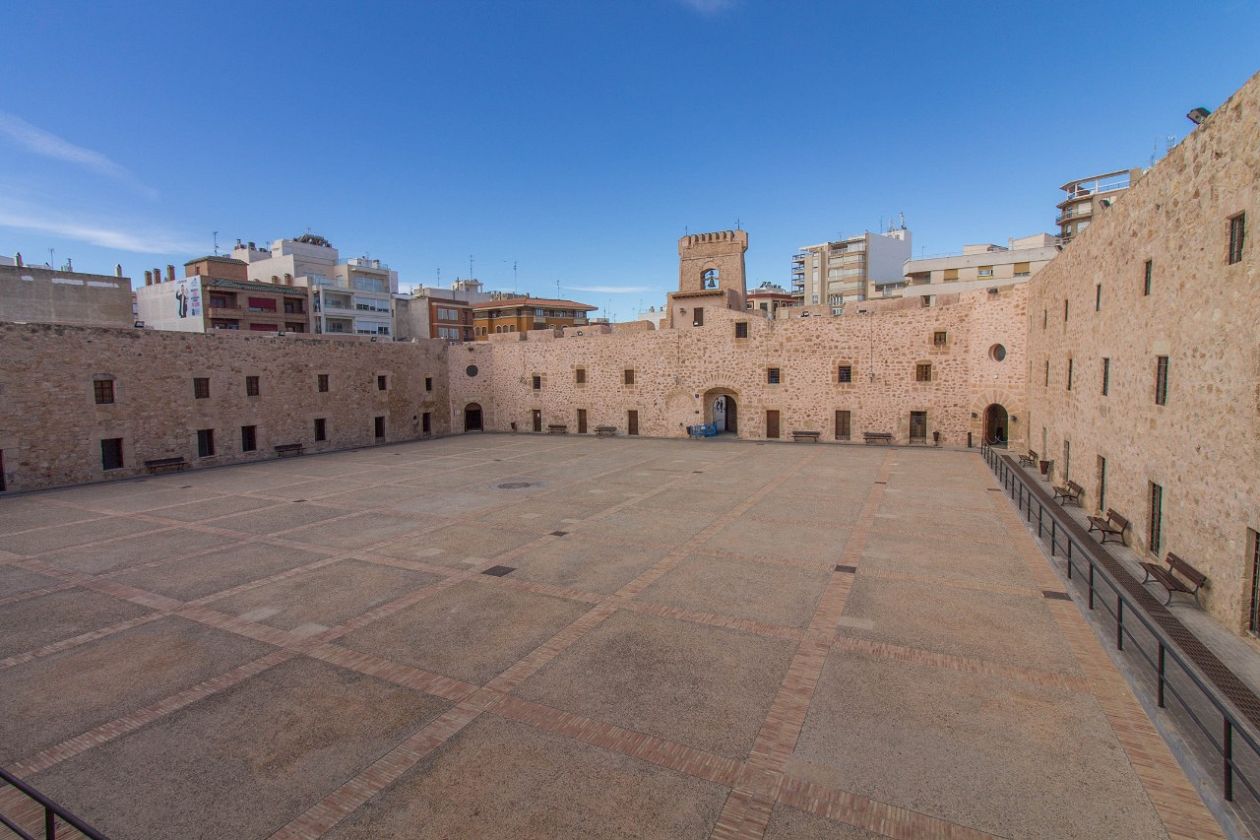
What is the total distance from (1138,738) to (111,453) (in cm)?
3104

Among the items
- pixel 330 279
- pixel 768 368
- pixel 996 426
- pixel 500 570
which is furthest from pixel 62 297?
pixel 996 426

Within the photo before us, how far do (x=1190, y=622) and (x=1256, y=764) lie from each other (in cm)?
370

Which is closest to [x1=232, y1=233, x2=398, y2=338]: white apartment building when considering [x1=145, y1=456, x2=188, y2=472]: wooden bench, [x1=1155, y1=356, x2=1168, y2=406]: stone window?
[x1=145, y1=456, x2=188, y2=472]: wooden bench

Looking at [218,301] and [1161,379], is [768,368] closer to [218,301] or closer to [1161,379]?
[1161,379]

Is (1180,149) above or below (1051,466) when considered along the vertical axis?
above

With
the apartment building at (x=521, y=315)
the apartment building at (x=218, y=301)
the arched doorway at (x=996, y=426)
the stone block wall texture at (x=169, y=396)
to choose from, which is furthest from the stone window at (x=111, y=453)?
the apartment building at (x=521, y=315)

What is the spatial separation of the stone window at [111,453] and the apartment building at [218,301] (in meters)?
24.5

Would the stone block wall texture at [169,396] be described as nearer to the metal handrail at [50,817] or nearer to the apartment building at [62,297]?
the apartment building at [62,297]

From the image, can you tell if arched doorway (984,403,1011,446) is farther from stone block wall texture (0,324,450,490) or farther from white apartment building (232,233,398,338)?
white apartment building (232,233,398,338)

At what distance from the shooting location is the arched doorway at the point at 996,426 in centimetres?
2750

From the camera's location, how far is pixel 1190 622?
28.5ft

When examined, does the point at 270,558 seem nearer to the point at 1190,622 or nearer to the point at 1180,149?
the point at 1190,622

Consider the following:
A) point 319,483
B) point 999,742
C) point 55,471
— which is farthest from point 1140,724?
point 55,471

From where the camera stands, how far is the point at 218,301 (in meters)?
46.5
